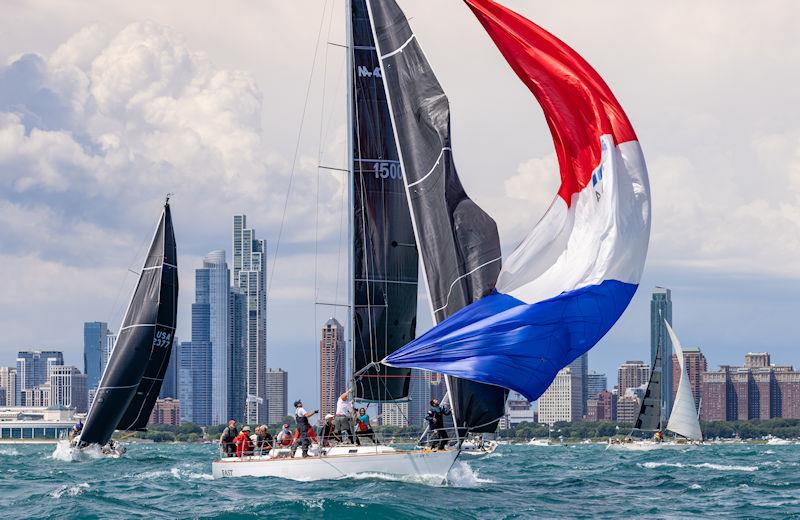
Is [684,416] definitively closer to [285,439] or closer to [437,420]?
[285,439]

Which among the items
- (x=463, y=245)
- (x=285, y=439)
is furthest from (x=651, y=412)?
(x=463, y=245)

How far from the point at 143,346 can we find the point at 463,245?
3000cm

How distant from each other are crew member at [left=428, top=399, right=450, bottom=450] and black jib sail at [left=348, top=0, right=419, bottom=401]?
3.61 m

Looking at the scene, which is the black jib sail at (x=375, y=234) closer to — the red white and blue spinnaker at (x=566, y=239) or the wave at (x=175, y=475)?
the wave at (x=175, y=475)

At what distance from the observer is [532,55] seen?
92.8 ft

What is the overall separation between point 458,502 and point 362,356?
754cm

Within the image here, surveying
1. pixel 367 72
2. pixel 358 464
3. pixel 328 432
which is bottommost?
pixel 358 464

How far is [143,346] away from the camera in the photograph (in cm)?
5944

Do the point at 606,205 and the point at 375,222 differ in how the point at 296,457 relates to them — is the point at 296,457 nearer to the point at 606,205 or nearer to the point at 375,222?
the point at 375,222

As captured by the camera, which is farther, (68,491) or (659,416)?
(659,416)

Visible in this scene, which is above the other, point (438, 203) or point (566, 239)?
point (438, 203)

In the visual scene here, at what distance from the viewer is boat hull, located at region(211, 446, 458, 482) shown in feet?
107

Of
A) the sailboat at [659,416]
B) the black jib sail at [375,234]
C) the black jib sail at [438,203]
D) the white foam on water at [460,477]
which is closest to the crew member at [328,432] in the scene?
the black jib sail at [375,234]

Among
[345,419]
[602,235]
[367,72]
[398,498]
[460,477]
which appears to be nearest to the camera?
[602,235]
